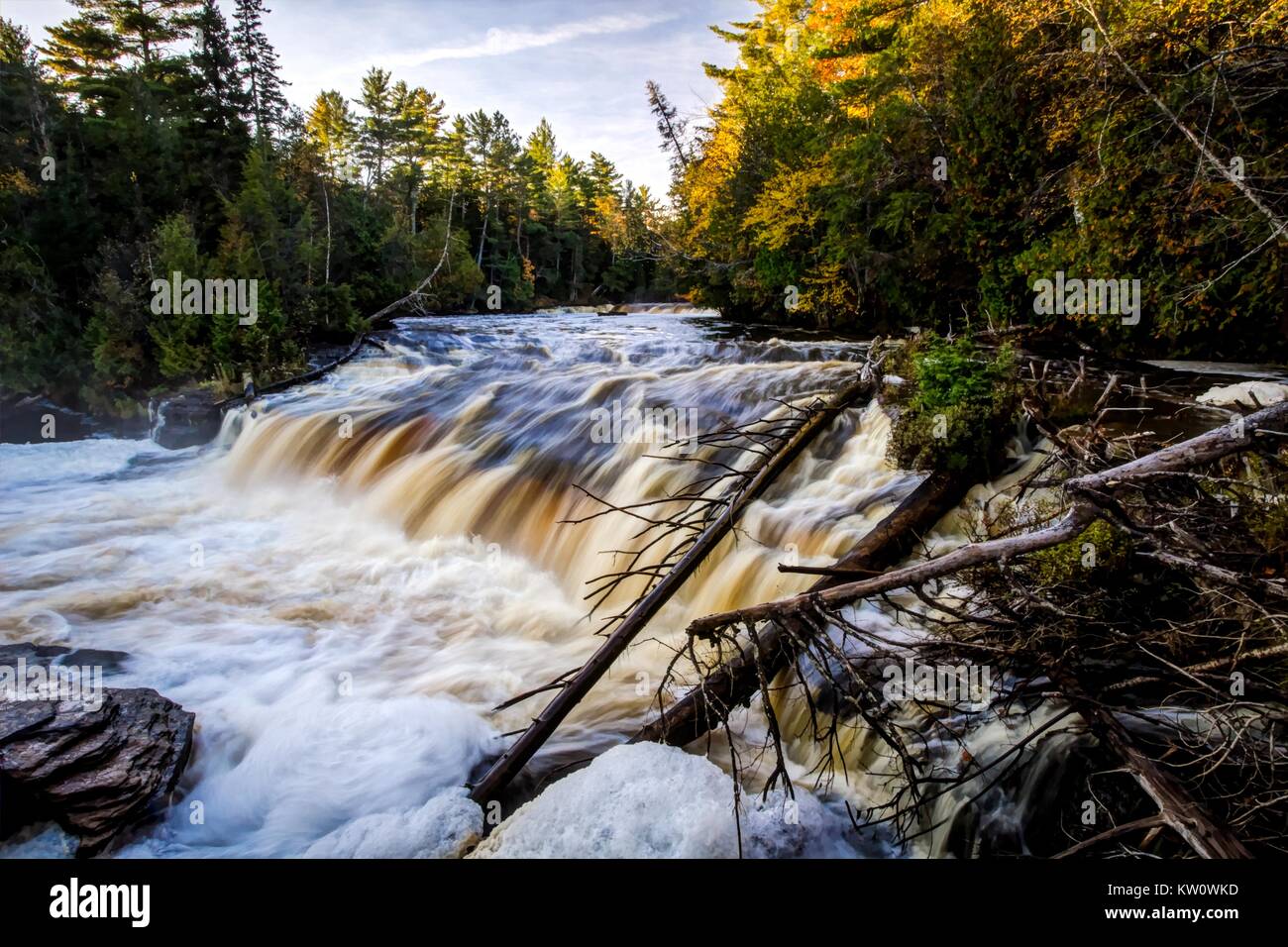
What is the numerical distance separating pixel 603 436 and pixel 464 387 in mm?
5259

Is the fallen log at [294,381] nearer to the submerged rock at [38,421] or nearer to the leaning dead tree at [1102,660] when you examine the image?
the submerged rock at [38,421]

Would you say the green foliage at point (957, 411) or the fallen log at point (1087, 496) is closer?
the fallen log at point (1087, 496)

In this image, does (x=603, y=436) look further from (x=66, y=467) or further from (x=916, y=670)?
(x=66, y=467)

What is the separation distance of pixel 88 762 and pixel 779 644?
4156 mm

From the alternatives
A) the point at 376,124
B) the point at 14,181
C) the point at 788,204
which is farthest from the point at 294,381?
the point at 376,124

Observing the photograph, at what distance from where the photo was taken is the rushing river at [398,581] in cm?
385

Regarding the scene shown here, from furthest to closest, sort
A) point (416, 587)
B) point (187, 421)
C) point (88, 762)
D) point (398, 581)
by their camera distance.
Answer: point (187, 421)
point (398, 581)
point (416, 587)
point (88, 762)

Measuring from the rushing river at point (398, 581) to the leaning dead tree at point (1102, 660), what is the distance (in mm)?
769

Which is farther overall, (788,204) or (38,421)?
(788,204)

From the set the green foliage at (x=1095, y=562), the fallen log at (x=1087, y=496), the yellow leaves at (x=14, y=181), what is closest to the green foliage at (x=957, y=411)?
the green foliage at (x=1095, y=562)

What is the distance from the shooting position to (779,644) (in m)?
3.28

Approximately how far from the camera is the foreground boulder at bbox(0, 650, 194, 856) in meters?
3.37

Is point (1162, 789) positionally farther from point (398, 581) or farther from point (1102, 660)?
point (398, 581)

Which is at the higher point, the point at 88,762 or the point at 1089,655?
A: the point at 1089,655
